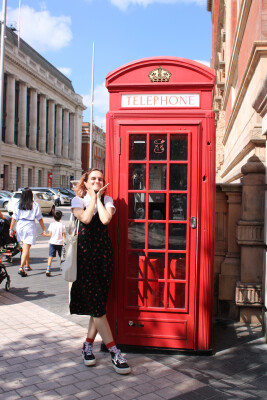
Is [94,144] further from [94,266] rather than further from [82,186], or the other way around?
[94,266]

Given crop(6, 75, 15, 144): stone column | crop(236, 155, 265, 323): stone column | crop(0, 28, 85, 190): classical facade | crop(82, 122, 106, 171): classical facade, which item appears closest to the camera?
crop(236, 155, 265, 323): stone column

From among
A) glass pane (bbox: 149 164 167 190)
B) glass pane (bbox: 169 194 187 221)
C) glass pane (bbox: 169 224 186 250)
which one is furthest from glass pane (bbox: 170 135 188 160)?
glass pane (bbox: 169 224 186 250)

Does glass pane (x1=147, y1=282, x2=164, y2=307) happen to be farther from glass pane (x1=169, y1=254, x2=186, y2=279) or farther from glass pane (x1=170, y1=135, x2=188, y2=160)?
glass pane (x1=170, y1=135, x2=188, y2=160)

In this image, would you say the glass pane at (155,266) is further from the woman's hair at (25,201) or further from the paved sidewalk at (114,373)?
the woman's hair at (25,201)

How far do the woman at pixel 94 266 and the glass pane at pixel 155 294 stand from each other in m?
0.54

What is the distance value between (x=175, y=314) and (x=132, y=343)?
0.55m

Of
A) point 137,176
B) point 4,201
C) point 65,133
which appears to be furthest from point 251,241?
point 65,133

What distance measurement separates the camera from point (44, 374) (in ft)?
12.5

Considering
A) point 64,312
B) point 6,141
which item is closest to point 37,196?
point 64,312

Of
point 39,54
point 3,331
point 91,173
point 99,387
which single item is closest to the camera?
point 99,387

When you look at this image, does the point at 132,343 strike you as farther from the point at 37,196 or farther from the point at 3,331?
the point at 37,196

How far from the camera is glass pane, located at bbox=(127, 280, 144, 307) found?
4.47m

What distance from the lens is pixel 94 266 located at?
4.06 m

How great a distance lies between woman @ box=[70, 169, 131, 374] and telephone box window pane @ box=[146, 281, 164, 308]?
0.54 m
